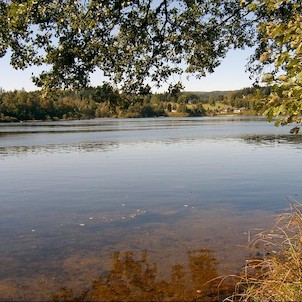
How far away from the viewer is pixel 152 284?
406 inches

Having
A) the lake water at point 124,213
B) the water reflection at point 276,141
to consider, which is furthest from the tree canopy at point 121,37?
the water reflection at point 276,141

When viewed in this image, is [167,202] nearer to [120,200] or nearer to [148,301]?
[120,200]

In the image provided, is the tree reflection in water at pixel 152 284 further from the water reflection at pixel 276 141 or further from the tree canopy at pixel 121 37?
the water reflection at pixel 276 141

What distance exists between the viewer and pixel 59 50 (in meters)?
11.9

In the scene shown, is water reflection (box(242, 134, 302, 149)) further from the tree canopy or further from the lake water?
the tree canopy

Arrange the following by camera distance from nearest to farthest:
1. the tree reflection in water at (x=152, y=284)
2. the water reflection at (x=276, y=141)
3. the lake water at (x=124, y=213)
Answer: the tree reflection in water at (x=152, y=284) → the lake water at (x=124, y=213) → the water reflection at (x=276, y=141)

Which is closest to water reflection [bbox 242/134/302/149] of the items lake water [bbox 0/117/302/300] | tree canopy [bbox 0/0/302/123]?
lake water [bbox 0/117/302/300]

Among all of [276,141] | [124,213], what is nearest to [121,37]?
[124,213]

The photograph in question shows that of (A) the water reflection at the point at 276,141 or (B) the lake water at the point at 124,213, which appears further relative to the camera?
(A) the water reflection at the point at 276,141

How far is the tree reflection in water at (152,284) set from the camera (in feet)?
Answer: 31.5

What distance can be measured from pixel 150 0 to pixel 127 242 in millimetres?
8496

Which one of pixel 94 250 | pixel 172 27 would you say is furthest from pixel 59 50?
pixel 94 250

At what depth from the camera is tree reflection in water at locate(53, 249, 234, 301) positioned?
961cm

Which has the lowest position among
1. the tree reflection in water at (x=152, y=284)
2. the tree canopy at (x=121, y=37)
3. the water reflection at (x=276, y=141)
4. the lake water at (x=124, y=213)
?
the water reflection at (x=276, y=141)
